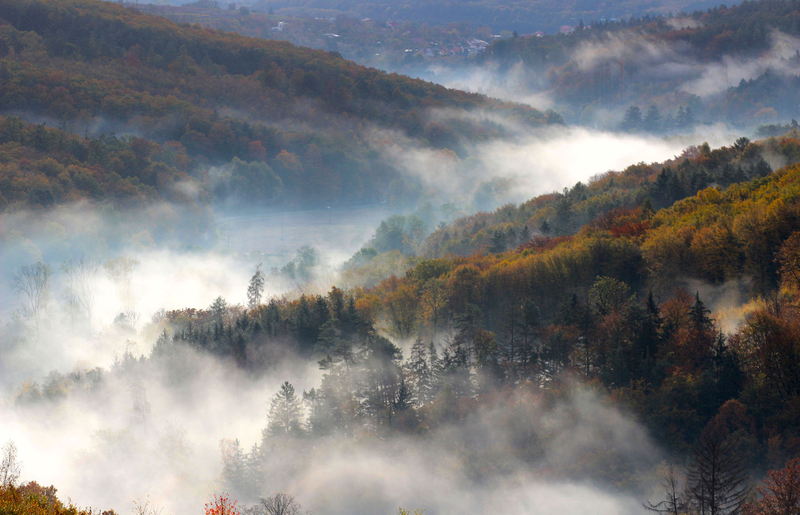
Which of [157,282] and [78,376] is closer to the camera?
[78,376]

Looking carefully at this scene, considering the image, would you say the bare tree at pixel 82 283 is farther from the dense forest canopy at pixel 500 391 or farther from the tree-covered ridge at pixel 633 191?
the tree-covered ridge at pixel 633 191

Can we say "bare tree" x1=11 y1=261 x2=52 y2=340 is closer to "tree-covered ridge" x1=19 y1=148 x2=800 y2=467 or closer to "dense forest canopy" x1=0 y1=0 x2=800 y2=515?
"dense forest canopy" x1=0 y1=0 x2=800 y2=515

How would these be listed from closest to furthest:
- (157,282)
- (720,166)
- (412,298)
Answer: (412,298) → (720,166) → (157,282)

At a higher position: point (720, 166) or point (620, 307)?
point (720, 166)

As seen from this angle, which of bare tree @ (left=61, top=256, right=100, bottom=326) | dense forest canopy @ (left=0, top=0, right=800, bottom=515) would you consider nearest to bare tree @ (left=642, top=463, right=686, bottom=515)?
dense forest canopy @ (left=0, top=0, right=800, bottom=515)

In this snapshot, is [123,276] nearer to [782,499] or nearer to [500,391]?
[500,391]

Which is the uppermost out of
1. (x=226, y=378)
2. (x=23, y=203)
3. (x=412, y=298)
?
(x=23, y=203)

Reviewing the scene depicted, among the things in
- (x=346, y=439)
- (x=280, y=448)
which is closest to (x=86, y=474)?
(x=280, y=448)

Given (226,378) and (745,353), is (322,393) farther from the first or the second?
(745,353)
